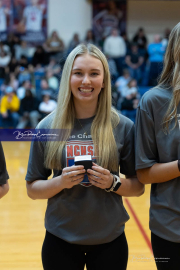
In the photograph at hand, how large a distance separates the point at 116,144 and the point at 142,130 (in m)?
0.15

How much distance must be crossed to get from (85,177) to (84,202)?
0.37 ft

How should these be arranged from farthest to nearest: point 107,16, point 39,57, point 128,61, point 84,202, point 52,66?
point 107,16
point 39,57
point 128,61
point 52,66
point 84,202

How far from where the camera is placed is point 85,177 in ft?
5.16

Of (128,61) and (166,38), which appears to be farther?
→ (166,38)

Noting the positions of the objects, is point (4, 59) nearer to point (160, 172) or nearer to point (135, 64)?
point (135, 64)

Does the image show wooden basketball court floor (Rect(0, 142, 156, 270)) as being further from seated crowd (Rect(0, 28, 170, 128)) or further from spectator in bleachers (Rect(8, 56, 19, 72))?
spectator in bleachers (Rect(8, 56, 19, 72))

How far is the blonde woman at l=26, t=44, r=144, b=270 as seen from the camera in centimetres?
156

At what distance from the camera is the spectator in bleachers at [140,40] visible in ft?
40.8

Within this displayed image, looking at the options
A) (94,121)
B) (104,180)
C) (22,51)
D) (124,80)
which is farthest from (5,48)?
(104,180)

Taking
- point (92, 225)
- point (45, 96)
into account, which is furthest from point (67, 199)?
point (45, 96)

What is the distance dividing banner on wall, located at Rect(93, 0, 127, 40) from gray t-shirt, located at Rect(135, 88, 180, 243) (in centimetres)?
1188

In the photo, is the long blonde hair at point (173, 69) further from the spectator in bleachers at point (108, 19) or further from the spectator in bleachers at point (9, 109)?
the spectator in bleachers at point (108, 19)

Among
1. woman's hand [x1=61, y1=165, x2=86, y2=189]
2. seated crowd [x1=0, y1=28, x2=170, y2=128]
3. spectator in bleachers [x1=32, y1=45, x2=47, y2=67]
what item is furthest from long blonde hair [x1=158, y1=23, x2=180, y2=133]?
spectator in bleachers [x1=32, y1=45, x2=47, y2=67]

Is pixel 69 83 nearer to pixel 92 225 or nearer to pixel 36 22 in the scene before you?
pixel 92 225
